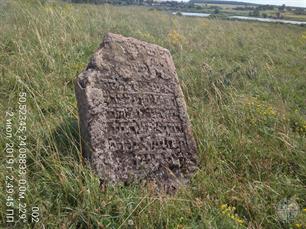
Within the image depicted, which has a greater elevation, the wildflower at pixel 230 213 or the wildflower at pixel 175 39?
the wildflower at pixel 175 39

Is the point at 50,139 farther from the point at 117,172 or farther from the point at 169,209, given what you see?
the point at 169,209

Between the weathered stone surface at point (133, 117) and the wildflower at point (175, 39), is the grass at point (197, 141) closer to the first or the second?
the weathered stone surface at point (133, 117)

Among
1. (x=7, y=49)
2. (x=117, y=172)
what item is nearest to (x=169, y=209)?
(x=117, y=172)

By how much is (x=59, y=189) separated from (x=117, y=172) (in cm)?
46

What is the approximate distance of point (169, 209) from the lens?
7.47 ft

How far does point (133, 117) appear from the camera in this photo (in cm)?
273

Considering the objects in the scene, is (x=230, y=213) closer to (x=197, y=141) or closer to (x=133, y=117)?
(x=197, y=141)

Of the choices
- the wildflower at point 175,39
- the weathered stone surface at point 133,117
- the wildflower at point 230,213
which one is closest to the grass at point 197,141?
the wildflower at point 230,213

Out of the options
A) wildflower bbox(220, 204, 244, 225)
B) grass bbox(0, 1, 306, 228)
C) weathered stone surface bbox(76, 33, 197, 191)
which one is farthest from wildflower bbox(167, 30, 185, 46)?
wildflower bbox(220, 204, 244, 225)

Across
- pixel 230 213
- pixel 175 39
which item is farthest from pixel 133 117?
pixel 175 39

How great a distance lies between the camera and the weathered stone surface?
2.54m

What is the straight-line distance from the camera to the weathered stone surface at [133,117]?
2535mm

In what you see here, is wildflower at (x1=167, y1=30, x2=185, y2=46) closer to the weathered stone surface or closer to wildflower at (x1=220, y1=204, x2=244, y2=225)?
the weathered stone surface

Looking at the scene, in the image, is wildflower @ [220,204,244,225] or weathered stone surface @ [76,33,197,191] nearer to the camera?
wildflower @ [220,204,244,225]
